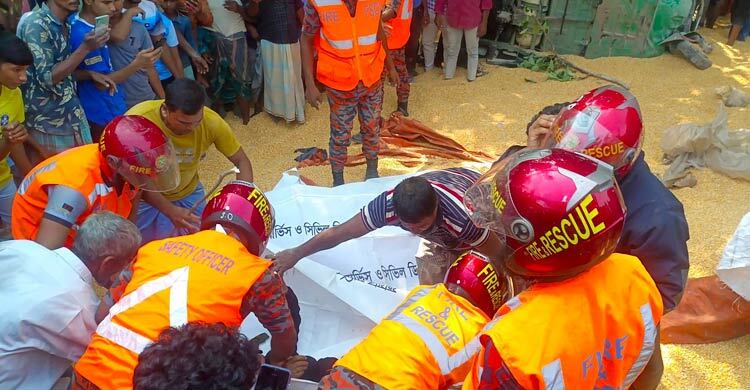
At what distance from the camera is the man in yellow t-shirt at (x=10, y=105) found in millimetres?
3143

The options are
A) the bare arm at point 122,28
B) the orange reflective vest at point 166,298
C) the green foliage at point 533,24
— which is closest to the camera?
the orange reflective vest at point 166,298

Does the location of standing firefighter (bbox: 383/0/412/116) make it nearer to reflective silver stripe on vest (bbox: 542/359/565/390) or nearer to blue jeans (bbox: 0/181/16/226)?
blue jeans (bbox: 0/181/16/226)

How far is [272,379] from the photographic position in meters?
2.01

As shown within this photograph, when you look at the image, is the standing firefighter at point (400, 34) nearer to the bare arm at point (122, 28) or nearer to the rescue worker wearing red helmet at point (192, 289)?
the bare arm at point (122, 28)

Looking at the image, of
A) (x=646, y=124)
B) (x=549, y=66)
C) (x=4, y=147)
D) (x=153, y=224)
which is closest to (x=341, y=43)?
(x=153, y=224)

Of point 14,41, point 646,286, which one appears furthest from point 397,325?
point 14,41

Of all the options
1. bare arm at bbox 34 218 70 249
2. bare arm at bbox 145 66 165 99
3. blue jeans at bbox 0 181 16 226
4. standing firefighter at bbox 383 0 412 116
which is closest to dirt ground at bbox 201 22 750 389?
standing firefighter at bbox 383 0 412 116

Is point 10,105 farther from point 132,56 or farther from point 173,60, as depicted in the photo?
point 173,60

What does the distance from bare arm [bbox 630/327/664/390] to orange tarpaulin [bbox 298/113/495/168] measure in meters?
2.98

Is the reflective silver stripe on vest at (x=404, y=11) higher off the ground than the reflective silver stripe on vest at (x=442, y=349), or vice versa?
the reflective silver stripe on vest at (x=404, y=11)

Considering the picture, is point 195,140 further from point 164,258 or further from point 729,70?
point 729,70

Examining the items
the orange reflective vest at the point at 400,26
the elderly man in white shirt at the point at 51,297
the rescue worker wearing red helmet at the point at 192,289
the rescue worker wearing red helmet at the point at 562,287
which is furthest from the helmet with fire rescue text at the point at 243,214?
the orange reflective vest at the point at 400,26

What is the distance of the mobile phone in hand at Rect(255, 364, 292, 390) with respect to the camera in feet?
6.55

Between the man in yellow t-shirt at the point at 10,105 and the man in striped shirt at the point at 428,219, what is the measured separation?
5.89ft
